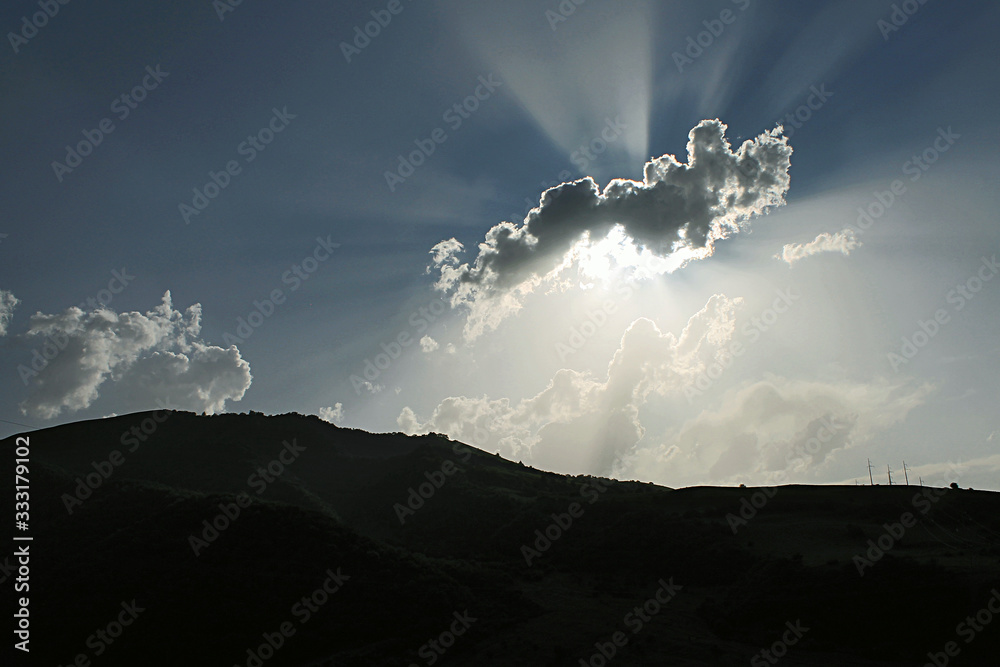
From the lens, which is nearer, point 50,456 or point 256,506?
point 256,506

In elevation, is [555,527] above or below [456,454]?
below

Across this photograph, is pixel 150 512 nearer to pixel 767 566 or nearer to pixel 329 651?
pixel 329 651

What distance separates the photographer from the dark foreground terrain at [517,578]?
97.1 feet

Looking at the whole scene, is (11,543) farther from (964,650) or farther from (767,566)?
(964,650)

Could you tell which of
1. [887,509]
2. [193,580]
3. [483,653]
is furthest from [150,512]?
[887,509]

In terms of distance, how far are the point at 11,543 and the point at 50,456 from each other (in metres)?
31.1

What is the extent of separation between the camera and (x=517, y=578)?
43.7 metres

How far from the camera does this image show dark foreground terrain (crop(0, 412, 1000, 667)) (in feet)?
97.1

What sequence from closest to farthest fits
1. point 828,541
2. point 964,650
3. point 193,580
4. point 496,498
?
point 964,650 → point 193,580 → point 828,541 → point 496,498

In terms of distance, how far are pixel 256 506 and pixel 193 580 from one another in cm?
943

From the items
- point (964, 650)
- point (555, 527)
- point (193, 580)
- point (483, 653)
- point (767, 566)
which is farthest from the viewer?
point (555, 527)

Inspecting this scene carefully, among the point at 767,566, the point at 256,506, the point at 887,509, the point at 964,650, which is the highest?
the point at 887,509

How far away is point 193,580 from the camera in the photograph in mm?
35062

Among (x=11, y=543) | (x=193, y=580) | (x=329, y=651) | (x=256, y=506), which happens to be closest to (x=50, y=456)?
(x=11, y=543)
